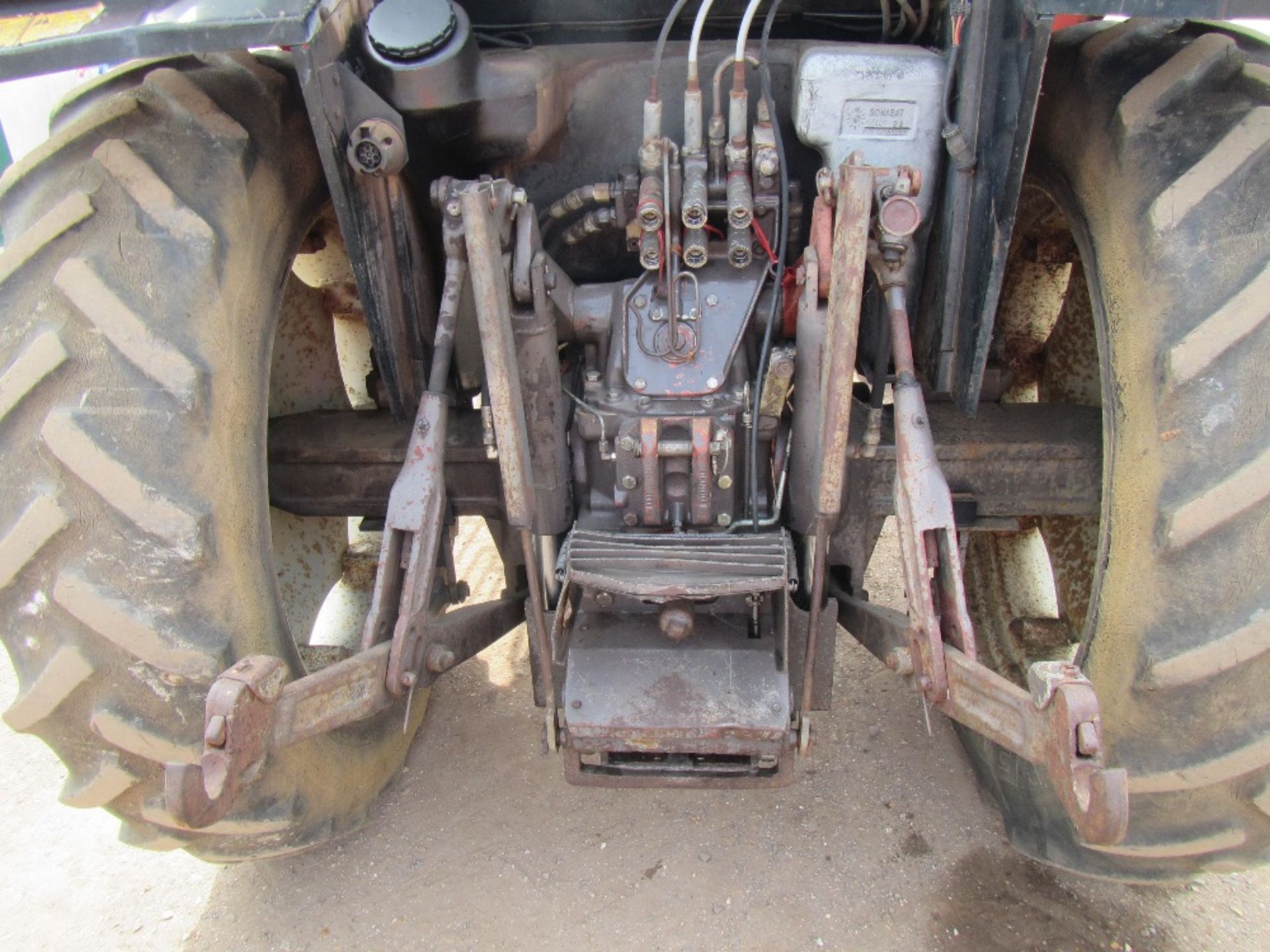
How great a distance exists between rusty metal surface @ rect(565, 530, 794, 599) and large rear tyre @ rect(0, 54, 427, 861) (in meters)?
0.56

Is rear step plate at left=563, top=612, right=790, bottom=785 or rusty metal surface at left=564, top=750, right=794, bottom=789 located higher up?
rear step plate at left=563, top=612, right=790, bottom=785

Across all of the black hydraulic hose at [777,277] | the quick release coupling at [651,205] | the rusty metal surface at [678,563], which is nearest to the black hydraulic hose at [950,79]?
the black hydraulic hose at [777,277]

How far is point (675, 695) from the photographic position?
1771mm

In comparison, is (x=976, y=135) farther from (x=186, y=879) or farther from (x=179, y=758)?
(x=186, y=879)

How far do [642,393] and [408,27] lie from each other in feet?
2.69

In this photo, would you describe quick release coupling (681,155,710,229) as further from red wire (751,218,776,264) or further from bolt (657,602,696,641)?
bolt (657,602,696,641)

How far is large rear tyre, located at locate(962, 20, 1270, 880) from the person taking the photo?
1.39 m

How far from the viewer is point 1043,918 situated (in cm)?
203

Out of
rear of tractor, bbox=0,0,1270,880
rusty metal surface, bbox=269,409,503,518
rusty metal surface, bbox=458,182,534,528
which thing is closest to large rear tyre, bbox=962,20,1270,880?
rear of tractor, bbox=0,0,1270,880

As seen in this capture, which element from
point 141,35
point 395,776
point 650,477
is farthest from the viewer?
point 395,776

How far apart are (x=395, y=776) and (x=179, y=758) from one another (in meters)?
0.97

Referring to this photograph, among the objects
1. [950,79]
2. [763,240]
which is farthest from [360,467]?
[950,79]

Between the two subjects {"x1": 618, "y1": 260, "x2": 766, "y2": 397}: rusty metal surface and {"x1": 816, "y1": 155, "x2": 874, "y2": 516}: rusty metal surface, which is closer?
{"x1": 816, "y1": 155, "x2": 874, "y2": 516}: rusty metal surface

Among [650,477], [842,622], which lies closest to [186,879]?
[650,477]
